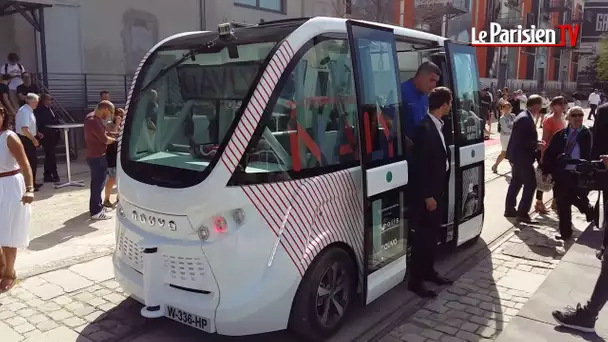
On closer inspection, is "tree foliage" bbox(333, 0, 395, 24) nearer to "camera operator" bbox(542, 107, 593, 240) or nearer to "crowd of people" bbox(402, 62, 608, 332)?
"crowd of people" bbox(402, 62, 608, 332)

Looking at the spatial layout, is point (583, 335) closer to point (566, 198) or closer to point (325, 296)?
point (325, 296)

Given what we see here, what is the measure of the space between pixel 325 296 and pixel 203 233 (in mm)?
1124

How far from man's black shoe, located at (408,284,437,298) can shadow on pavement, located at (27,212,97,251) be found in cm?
430

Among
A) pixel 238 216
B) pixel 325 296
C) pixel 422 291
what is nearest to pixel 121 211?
pixel 238 216

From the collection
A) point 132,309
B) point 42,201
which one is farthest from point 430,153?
point 42,201

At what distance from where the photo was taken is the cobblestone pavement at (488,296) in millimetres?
4184

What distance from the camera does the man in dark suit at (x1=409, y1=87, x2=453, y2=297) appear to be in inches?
178

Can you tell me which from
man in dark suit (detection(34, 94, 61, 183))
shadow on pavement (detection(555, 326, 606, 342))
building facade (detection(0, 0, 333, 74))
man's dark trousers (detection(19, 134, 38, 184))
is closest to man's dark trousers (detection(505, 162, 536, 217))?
shadow on pavement (detection(555, 326, 606, 342))

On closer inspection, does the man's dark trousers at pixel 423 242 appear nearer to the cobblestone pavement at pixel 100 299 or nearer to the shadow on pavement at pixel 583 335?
the cobblestone pavement at pixel 100 299

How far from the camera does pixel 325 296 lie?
3.90m

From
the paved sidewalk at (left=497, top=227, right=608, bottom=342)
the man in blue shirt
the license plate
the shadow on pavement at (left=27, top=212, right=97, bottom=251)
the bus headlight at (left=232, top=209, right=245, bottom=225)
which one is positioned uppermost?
the man in blue shirt

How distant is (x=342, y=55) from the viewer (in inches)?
154

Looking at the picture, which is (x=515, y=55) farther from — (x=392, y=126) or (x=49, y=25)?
(x=392, y=126)

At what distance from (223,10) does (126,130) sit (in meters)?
14.2
